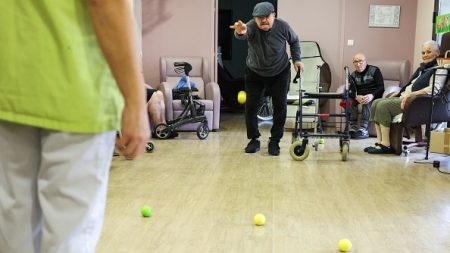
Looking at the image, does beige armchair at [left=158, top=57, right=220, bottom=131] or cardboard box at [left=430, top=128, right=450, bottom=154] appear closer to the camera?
cardboard box at [left=430, top=128, right=450, bottom=154]

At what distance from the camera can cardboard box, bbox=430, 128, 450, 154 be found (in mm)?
4211

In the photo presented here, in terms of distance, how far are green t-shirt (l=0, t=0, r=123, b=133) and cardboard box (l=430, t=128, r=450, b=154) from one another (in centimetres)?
395

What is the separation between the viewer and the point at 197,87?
6660 millimetres

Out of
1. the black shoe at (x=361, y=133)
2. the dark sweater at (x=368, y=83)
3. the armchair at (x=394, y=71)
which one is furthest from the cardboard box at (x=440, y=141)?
the armchair at (x=394, y=71)

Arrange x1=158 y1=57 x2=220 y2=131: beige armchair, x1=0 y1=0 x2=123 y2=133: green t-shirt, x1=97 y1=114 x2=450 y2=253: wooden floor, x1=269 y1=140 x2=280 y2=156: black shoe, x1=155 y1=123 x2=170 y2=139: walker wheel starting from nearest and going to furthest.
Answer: x1=0 y1=0 x2=123 y2=133: green t-shirt
x1=97 y1=114 x2=450 y2=253: wooden floor
x1=269 y1=140 x2=280 y2=156: black shoe
x1=155 y1=123 x2=170 y2=139: walker wheel
x1=158 y1=57 x2=220 y2=131: beige armchair

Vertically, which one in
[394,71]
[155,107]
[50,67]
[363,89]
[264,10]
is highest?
[264,10]

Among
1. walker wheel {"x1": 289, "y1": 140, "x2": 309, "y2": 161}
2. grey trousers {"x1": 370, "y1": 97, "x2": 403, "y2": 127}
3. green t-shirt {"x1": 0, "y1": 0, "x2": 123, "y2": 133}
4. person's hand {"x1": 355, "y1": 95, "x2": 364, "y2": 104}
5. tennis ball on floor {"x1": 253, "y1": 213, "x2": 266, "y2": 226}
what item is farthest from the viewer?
person's hand {"x1": 355, "y1": 95, "x2": 364, "y2": 104}

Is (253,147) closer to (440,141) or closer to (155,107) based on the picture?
(440,141)

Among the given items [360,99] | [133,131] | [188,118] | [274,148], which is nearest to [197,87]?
[188,118]

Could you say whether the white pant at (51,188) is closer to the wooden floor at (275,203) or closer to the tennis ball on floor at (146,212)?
the wooden floor at (275,203)

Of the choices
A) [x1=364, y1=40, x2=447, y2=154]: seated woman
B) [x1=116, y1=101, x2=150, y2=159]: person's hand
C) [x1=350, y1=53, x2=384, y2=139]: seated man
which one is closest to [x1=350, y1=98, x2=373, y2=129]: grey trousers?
[x1=350, y1=53, x2=384, y2=139]: seated man

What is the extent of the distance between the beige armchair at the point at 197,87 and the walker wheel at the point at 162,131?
492 millimetres

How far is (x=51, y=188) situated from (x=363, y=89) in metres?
5.55

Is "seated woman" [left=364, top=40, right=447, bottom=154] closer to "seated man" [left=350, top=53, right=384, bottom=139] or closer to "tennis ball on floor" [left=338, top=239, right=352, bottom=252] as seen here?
"seated man" [left=350, top=53, right=384, bottom=139]
